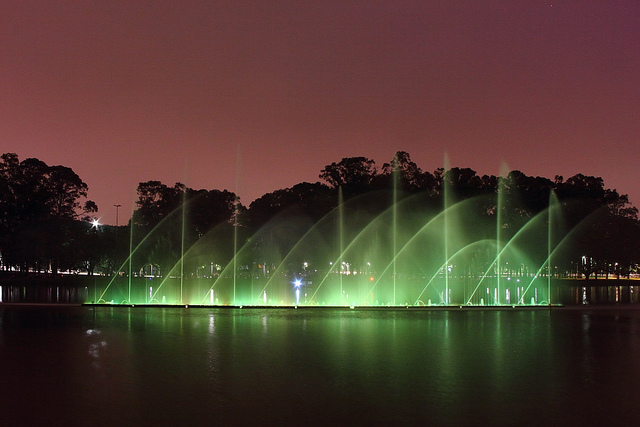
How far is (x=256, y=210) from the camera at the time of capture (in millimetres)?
66875

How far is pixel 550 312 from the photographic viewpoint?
27.6 metres

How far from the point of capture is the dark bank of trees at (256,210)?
2119 inches

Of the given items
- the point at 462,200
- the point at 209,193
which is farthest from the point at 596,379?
the point at 209,193

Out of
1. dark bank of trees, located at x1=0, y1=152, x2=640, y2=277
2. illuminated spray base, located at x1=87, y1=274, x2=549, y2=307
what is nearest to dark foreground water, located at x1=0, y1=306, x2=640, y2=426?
illuminated spray base, located at x1=87, y1=274, x2=549, y2=307

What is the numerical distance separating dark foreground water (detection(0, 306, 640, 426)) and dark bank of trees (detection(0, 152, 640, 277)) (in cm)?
3074

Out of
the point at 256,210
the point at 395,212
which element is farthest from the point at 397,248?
the point at 256,210

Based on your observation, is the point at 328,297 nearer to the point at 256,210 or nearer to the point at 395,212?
the point at 395,212

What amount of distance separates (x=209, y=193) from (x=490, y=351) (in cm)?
6591

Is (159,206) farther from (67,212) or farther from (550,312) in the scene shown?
(550,312)

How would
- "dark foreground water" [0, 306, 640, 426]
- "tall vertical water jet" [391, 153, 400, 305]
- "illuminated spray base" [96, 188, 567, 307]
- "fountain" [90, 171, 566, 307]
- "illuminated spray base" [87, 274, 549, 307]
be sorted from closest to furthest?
"dark foreground water" [0, 306, 640, 426] < "illuminated spray base" [87, 274, 549, 307] < "illuminated spray base" [96, 188, 567, 307] < "fountain" [90, 171, 566, 307] < "tall vertical water jet" [391, 153, 400, 305]

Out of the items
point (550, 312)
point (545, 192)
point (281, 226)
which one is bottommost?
point (550, 312)

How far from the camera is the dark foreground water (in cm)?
892

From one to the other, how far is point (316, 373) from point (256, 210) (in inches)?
2185

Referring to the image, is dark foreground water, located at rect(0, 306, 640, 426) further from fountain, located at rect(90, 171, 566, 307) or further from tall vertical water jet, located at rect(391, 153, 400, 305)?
tall vertical water jet, located at rect(391, 153, 400, 305)
